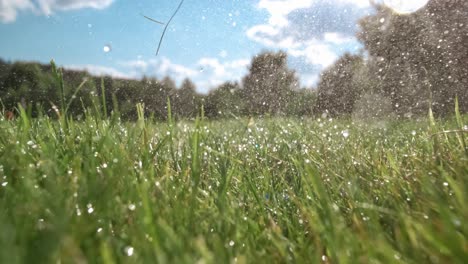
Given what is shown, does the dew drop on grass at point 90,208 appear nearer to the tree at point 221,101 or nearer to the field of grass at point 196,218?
the field of grass at point 196,218

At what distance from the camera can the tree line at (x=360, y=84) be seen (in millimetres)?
9242

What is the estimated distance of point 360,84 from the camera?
10.5 m

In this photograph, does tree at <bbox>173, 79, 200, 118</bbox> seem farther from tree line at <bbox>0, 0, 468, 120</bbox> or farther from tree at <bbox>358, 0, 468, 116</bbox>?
tree at <bbox>358, 0, 468, 116</bbox>

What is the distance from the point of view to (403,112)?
9.52 meters

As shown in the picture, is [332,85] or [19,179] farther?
[332,85]

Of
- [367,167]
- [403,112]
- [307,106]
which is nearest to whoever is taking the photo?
[367,167]

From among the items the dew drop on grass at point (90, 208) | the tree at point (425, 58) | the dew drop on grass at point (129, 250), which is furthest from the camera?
the tree at point (425, 58)

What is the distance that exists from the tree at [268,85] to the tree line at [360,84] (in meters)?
0.03

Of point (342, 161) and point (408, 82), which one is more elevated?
point (408, 82)

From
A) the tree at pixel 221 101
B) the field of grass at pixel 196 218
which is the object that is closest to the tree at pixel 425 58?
the tree at pixel 221 101

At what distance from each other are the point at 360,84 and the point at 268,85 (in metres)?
2.15

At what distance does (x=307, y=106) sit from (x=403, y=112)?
2.01 m

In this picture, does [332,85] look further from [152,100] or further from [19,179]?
[19,179]

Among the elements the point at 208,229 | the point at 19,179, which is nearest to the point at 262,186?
the point at 208,229
